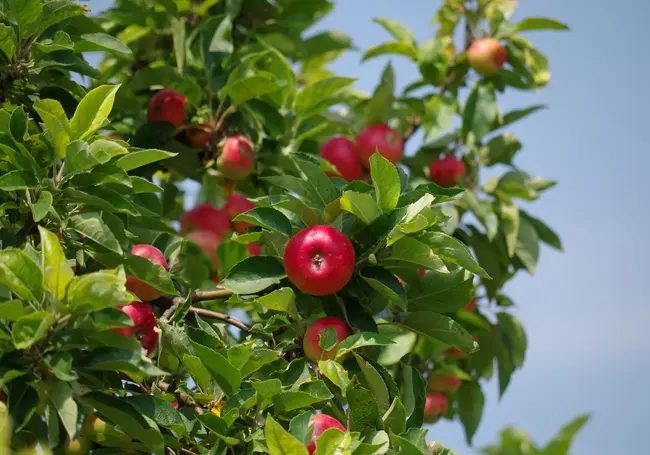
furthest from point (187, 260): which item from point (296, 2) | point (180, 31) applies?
point (296, 2)

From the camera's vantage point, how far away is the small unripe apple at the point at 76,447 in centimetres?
196

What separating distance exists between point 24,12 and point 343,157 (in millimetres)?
1212

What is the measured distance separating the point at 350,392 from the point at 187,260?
1335 millimetres

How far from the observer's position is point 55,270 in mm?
1720

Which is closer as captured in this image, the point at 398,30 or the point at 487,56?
the point at 487,56

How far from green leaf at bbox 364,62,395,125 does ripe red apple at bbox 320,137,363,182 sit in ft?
0.65

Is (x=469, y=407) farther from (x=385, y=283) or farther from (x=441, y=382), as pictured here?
(x=385, y=283)

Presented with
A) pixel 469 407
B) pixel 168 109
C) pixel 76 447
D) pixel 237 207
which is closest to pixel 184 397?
pixel 76 447

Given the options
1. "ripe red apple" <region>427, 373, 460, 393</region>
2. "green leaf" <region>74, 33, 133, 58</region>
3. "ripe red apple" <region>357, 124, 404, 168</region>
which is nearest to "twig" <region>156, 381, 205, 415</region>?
"green leaf" <region>74, 33, 133, 58</region>

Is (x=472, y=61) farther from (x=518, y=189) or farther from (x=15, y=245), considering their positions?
(x=15, y=245)

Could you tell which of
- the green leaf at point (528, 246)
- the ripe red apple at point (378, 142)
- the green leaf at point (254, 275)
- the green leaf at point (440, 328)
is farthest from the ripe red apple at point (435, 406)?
the green leaf at point (254, 275)

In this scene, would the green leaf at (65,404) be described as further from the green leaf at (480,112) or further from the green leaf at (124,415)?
the green leaf at (480,112)

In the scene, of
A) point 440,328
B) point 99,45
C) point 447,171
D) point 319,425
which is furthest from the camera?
point 447,171

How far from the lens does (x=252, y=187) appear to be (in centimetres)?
338
